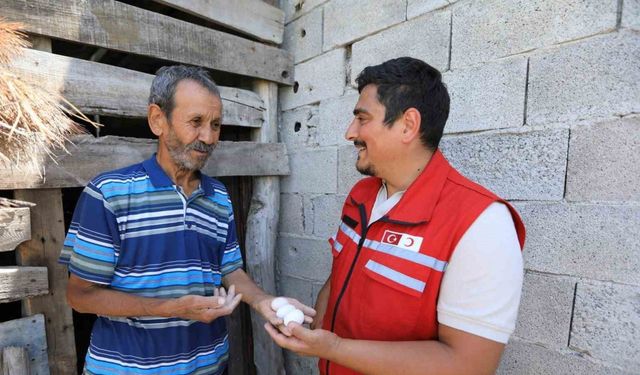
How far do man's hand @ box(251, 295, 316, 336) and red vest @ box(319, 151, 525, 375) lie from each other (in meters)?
0.10

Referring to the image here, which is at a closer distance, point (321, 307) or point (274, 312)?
point (274, 312)

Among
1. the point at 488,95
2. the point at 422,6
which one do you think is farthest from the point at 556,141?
the point at 422,6

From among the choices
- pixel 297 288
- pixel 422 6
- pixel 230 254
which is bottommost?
pixel 297 288

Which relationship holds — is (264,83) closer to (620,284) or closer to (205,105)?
(205,105)

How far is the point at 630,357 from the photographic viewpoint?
54.5 inches

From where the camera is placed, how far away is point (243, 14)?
265cm

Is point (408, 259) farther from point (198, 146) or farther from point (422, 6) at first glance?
point (422, 6)

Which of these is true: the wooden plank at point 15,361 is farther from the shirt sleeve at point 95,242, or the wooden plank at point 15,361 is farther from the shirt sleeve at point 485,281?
the shirt sleeve at point 485,281

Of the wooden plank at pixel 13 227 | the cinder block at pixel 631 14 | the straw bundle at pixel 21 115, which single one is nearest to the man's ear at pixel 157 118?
the straw bundle at pixel 21 115

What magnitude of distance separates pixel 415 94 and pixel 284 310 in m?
1.00

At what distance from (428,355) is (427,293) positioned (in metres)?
0.19

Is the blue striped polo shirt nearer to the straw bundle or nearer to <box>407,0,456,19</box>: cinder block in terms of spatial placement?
the straw bundle

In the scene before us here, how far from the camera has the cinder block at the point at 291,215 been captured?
9.67ft

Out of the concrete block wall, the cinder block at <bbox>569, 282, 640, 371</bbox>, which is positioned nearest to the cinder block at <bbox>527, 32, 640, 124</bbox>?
the concrete block wall
